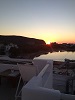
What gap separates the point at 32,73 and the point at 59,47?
91.2 meters

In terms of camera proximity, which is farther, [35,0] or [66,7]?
[66,7]

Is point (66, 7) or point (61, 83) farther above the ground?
point (66, 7)

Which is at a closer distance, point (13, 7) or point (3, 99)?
point (3, 99)

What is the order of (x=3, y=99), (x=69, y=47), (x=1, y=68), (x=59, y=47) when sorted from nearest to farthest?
1. (x=3, y=99)
2. (x=1, y=68)
3. (x=69, y=47)
4. (x=59, y=47)

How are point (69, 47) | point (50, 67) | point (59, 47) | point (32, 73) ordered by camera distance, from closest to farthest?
point (32, 73) → point (50, 67) → point (69, 47) → point (59, 47)

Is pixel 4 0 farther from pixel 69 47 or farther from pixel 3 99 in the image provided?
pixel 69 47

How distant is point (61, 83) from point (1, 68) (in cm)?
218

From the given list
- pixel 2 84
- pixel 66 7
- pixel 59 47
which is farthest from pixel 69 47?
pixel 2 84

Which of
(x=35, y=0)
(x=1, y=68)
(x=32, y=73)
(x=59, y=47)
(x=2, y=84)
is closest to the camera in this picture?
(x=32, y=73)

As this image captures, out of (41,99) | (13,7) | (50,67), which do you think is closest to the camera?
(41,99)

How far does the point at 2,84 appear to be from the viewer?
16.0 ft

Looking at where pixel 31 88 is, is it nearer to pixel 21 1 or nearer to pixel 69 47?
pixel 21 1

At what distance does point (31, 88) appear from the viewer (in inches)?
73.5

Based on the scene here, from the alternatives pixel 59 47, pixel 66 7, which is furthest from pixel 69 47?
pixel 66 7
